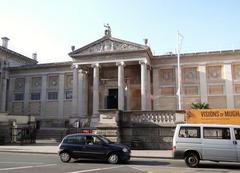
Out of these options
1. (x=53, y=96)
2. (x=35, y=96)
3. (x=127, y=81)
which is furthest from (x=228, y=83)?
(x=35, y=96)

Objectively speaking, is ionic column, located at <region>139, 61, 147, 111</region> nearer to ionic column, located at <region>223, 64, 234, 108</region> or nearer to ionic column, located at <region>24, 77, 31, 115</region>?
ionic column, located at <region>223, 64, 234, 108</region>

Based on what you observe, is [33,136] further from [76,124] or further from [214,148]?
[214,148]

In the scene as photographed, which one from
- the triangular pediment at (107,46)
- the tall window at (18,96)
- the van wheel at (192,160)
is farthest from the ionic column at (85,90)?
the van wheel at (192,160)

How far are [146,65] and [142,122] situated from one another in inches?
786

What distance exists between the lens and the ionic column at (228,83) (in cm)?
4272

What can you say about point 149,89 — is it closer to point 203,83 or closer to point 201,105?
point 203,83

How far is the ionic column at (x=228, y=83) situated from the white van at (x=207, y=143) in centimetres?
2958

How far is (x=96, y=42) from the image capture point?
44.9 meters

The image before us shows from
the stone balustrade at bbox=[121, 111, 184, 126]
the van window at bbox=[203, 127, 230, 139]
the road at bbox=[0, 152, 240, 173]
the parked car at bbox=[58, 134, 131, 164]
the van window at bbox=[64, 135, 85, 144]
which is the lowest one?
the road at bbox=[0, 152, 240, 173]

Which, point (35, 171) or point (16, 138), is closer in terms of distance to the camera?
point (35, 171)

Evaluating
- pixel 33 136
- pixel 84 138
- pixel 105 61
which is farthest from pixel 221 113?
pixel 105 61

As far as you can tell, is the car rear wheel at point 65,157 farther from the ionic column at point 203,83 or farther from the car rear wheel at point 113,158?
the ionic column at point 203,83

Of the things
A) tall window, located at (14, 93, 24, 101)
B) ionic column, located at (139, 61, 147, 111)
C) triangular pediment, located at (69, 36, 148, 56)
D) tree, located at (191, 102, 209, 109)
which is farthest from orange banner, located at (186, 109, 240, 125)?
tall window, located at (14, 93, 24, 101)

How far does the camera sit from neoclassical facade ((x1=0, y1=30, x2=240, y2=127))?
43.0 m
